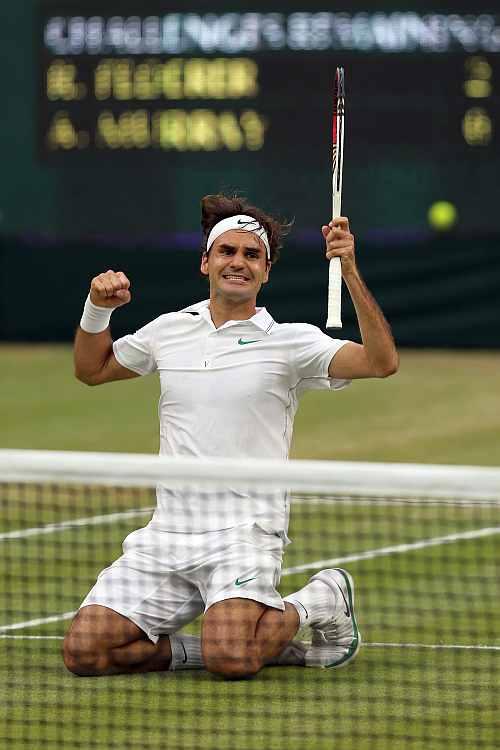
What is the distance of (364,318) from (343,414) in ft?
26.0

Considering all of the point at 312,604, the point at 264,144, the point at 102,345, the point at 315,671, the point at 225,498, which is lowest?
the point at 315,671

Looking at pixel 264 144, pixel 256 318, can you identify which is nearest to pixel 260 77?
pixel 264 144

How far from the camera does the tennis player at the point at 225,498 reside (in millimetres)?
5738

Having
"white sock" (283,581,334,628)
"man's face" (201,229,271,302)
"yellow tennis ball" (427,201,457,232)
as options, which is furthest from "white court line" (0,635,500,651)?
"yellow tennis ball" (427,201,457,232)

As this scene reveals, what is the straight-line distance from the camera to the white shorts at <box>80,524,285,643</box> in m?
5.77

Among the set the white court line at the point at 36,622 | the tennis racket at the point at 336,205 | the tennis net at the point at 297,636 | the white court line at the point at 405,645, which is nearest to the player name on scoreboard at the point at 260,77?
the tennis net at the point at 297,636

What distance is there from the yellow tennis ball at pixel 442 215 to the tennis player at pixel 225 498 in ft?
37.8

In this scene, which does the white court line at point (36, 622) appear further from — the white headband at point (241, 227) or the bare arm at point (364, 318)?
the bare arm at point (364, 318)

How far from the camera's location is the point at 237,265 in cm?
608

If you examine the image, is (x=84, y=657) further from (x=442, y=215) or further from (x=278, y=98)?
(x=442, y=215)

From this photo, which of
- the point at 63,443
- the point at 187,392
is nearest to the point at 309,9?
the point at 63,443

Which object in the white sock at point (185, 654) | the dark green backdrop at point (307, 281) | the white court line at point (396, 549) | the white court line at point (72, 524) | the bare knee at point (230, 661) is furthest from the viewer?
the dark green backdrop at point (307, 281)

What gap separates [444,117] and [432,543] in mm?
9059

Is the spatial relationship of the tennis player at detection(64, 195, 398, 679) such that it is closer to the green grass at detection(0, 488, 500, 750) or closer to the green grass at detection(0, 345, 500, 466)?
the green grass at detection(0, 488, 500, 750)
